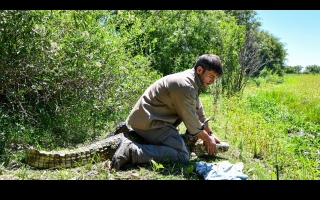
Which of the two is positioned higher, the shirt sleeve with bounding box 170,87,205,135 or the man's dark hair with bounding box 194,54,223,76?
the man's dark hair with bounding box 194,54,223,76

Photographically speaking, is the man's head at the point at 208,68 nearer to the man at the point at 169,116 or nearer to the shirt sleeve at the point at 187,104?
the man at the point at 169,116

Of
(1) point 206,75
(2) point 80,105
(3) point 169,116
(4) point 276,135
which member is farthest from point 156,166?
(4) point 276,135

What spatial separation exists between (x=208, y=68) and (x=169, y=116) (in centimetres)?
74

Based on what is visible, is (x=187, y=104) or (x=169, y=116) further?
(x=169, y=116)

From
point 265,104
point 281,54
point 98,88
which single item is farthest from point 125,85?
point 281,54

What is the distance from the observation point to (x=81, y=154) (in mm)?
3697

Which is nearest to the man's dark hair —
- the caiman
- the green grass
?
the caiman

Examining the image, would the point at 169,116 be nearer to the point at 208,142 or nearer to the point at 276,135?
the point at 208,142

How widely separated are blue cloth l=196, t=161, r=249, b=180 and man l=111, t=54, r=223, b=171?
428 mm

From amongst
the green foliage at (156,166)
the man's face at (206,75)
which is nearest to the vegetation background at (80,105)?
the green foliage at (156,166)

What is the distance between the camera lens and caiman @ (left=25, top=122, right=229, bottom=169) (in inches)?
138

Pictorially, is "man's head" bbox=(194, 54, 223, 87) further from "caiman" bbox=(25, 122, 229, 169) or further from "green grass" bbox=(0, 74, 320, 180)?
"green grass" bbox=(0, 74, 320, 180)
